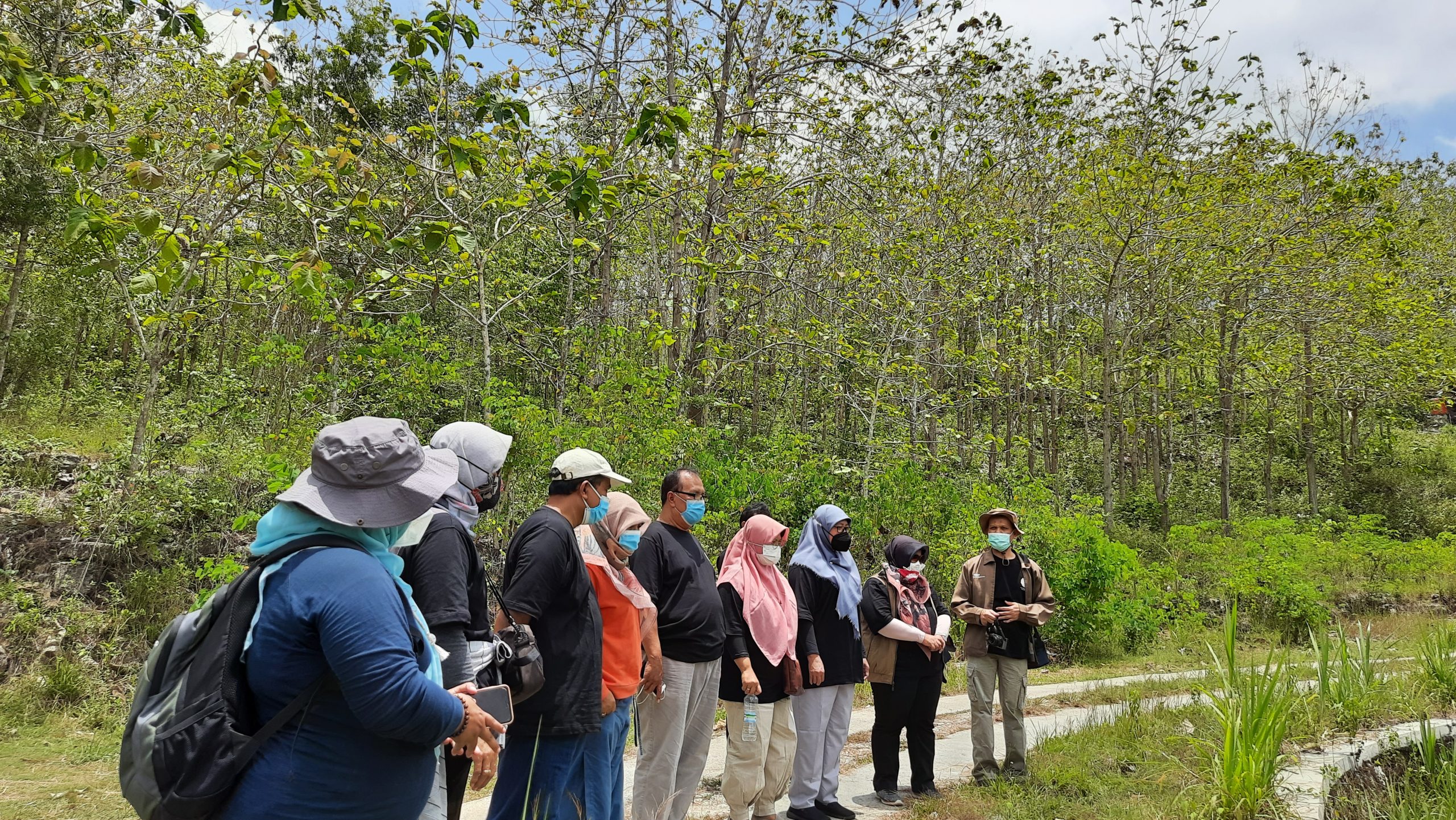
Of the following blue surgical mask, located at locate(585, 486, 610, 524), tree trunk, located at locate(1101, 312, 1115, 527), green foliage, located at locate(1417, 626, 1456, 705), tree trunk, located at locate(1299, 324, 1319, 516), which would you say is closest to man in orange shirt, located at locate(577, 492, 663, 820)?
blue surgical mask, located at locate(585, 486, 610, 524)

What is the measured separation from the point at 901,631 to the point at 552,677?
285cm

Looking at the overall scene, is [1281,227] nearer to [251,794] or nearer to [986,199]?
[986,199]

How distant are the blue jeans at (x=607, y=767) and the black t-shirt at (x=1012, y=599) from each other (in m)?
3.02

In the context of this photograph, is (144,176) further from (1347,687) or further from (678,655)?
(1347,687)

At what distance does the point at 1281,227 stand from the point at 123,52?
65.6 feet

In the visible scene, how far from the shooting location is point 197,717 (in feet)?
6.17

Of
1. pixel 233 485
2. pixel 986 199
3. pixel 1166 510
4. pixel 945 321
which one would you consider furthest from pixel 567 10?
pixel 1166 510

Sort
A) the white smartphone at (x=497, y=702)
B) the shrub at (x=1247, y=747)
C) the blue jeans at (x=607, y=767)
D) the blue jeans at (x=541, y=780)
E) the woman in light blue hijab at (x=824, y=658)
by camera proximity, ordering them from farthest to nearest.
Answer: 1. the woman in light blue hijab at (x=824, y=658)
2. the shrub at (x=1247, y=747)
3. the blue jeans at (x=607, y=767)
4. the blue jeans at (x=541, y=780)
5. the white smartphone at (x=497, y=702)

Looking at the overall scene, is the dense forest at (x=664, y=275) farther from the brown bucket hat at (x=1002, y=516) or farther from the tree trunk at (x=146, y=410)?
the brown bucket hat at (x=1002, y=516)

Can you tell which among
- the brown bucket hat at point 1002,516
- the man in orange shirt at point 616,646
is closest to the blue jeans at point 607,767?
the man in orange shirt at point 616,646

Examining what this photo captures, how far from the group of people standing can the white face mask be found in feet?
0.04

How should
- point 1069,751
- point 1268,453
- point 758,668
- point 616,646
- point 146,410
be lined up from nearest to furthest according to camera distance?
point 616,646 → point 758,668 → point 1069,751 → point 146,410 → point 1268,453

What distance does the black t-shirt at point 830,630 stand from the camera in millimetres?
5312

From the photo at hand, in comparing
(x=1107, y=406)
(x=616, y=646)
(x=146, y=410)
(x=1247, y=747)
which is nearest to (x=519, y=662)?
(x=616, y=646)
